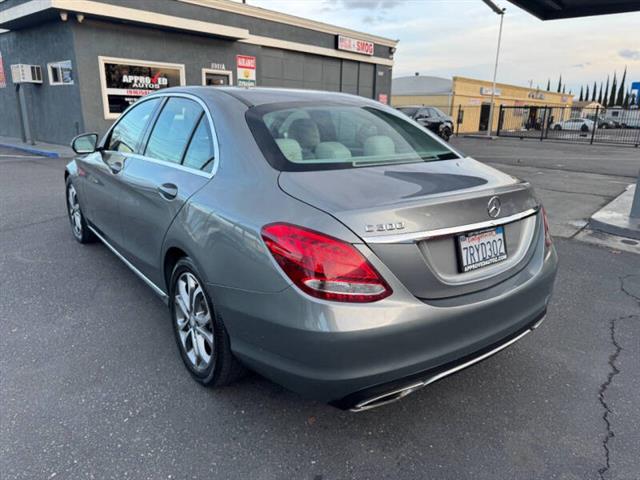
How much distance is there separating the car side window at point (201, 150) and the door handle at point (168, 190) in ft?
0.52

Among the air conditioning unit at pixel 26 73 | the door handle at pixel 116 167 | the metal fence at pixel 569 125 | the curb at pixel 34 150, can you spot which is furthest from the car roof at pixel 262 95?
the metal fence at pixel 569 125

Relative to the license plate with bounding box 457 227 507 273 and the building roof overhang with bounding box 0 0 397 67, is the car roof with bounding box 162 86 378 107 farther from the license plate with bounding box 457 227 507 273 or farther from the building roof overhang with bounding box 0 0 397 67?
the building roof overhang with bounding box 0 0 397 67

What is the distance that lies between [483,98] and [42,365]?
40.6 meters

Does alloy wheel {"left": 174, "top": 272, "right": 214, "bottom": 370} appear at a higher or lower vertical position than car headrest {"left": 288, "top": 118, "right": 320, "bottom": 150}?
lower

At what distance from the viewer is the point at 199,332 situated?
8.84 ft

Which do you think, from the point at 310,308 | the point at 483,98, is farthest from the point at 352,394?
the point at 483,98

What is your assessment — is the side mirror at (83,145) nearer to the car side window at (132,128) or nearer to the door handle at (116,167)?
the car side window at (132,128)

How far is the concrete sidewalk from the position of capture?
1331 cm

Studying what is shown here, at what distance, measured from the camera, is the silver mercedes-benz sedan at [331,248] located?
1.89 m

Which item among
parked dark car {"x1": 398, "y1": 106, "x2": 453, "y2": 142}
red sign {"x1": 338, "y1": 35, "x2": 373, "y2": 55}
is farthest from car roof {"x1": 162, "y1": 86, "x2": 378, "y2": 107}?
red sign {"x1": 338, "y1": 35, "x2": 373, "y2": 55}

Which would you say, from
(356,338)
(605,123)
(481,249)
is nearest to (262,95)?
(481,249)

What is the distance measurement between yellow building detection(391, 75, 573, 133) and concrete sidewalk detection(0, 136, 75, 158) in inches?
974

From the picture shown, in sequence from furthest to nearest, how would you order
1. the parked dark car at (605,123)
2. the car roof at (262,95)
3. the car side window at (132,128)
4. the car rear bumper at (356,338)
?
the parked dark car at (605,123), the car side window at (132,128), the car roof at (262,95), the car rear bumper at (356,338)

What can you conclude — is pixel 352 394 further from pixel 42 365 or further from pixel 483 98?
pixel 483 98
